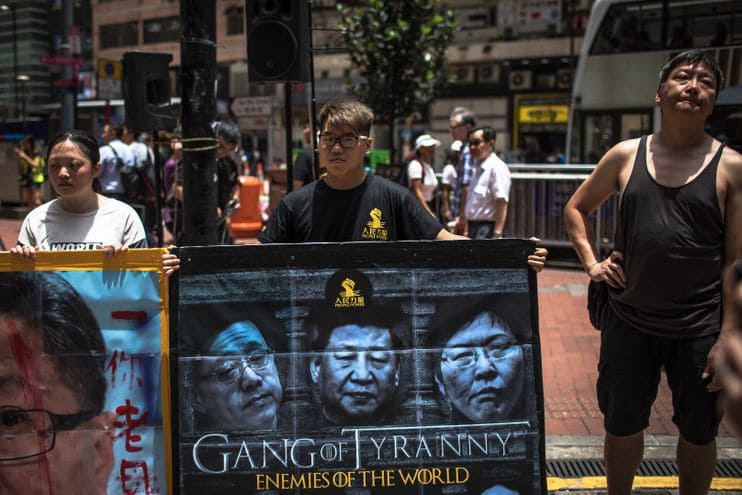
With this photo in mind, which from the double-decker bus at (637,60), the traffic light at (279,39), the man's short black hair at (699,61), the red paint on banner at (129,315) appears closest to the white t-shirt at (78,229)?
the red paint on banner at (129,315)

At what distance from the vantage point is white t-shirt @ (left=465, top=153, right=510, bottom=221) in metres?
7.36

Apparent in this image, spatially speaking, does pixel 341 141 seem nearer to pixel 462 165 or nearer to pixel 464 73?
pixel 462 165

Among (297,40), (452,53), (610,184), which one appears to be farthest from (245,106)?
(610,184)

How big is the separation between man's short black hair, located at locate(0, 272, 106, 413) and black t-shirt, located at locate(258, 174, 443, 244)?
788 mm

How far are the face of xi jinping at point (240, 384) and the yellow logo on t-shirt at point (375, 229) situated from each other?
0.65 m

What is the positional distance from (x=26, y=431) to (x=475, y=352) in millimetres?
1757

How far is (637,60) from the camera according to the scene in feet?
43.0

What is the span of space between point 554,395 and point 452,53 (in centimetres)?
2986

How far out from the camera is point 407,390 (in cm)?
286

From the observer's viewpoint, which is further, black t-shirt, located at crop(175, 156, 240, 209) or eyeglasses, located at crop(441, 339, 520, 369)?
black t-shirt, located at crop(175, 156, 240, 209)

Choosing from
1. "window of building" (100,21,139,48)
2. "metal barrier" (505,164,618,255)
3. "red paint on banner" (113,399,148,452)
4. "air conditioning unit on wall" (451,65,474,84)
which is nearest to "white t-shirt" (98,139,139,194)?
"metal barrier" (505,164,618,255)

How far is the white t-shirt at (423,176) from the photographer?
9.64 meters

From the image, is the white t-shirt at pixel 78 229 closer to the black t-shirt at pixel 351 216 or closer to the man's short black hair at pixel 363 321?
the black t-shirt at pixel 351 216

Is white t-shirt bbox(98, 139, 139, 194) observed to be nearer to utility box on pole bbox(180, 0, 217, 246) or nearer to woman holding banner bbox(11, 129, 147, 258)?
utility box on pole bbox(180, 0, 217, 246)
